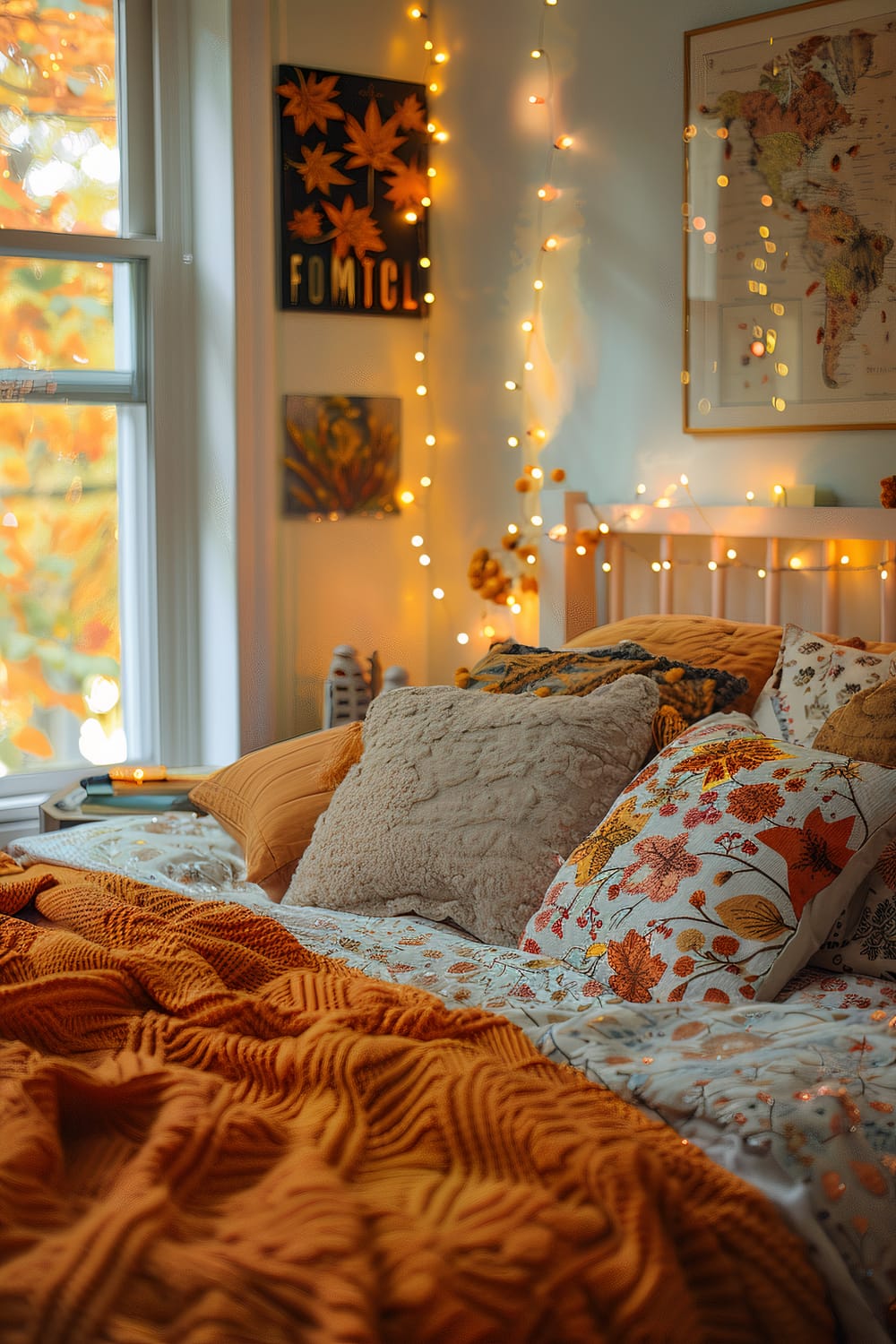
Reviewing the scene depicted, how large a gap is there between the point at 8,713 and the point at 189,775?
52 cm

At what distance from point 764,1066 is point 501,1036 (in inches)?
8.9

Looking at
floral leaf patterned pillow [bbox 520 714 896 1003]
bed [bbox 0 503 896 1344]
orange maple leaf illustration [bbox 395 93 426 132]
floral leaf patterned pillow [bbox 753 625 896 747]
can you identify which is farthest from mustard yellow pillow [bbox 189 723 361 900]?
orange maple leaf illustration [bbox 395 93 426 132]

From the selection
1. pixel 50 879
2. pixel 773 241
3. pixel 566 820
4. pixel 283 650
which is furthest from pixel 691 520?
pixel 50 879

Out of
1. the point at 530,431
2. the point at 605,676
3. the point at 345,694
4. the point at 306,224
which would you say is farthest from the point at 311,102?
the point at 605,676

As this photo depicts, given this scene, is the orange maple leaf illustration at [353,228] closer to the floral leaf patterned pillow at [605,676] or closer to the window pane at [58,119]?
the window pane at [58,119]

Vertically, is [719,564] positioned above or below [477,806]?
above

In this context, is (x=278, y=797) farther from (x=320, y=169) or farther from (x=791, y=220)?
(x=320, y=169)

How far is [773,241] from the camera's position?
88.4 inches

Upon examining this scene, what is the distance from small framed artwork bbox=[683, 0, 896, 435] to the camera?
208 centimetres

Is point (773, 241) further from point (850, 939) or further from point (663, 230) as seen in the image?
point (850, 939)

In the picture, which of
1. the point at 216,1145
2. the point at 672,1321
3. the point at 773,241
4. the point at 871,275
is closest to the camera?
the point at 672,1321

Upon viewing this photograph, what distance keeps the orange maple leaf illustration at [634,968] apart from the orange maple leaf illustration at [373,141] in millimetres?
2098

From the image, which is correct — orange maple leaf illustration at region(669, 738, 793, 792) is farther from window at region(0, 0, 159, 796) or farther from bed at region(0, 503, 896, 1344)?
window at region(0, 0, 159, 796)

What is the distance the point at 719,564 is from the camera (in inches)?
90.8
